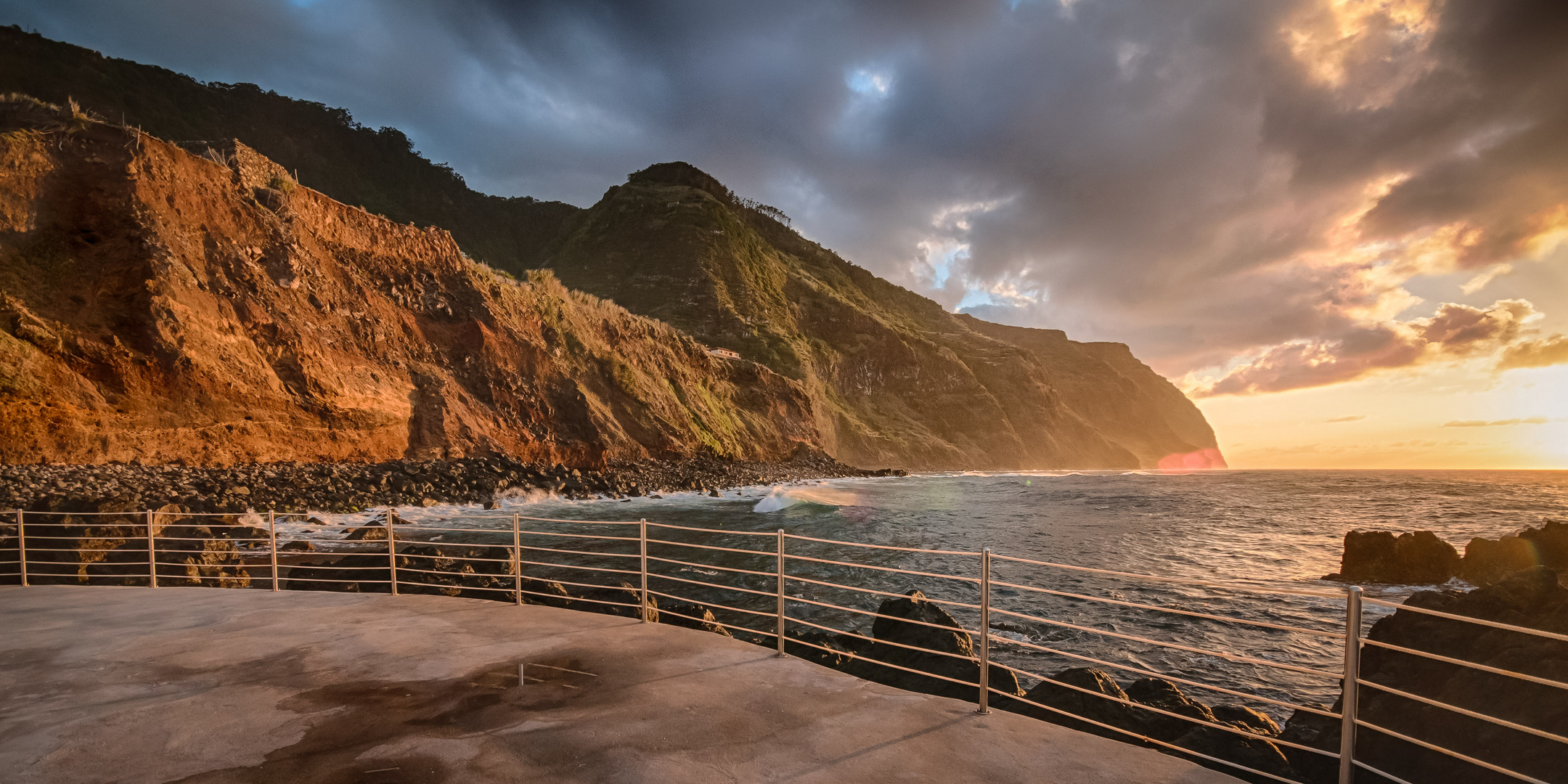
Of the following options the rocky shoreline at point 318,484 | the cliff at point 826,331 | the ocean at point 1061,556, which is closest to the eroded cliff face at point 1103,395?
the cliff at point 826,331

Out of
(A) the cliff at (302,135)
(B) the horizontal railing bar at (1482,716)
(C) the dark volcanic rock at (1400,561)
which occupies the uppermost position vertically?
(A) the cliff at (302,135)

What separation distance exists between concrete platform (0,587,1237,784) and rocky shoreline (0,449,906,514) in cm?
804

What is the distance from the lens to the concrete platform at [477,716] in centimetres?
330

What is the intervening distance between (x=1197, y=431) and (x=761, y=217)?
133m

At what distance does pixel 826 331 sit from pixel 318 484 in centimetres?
6820

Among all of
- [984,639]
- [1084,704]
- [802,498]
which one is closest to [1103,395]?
[802,498]

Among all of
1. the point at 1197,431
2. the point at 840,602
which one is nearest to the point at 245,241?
the point at 840,602

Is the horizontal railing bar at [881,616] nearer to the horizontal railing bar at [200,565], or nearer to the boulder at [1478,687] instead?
the boulder at [1478,687]

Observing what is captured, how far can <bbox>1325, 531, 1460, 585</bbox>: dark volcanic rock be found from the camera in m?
15.3

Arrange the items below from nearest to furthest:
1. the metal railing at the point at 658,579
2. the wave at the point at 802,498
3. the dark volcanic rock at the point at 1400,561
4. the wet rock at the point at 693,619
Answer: the metal railing at the point at 658,579 < the wet rock at the point at 693,619 < the dark volcanic rock at the point at 1400,561 < the wave at the point at 802,498

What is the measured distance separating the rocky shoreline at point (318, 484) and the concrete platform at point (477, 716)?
8.04 m

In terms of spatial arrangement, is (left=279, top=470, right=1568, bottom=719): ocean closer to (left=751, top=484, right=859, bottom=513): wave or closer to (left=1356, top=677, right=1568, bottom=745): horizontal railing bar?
(left=751, top=484, right=859, bottom=513): wave

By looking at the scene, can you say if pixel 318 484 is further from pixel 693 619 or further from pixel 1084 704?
pixel 1084 704

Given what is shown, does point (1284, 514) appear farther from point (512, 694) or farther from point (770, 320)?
point (770, 320)
